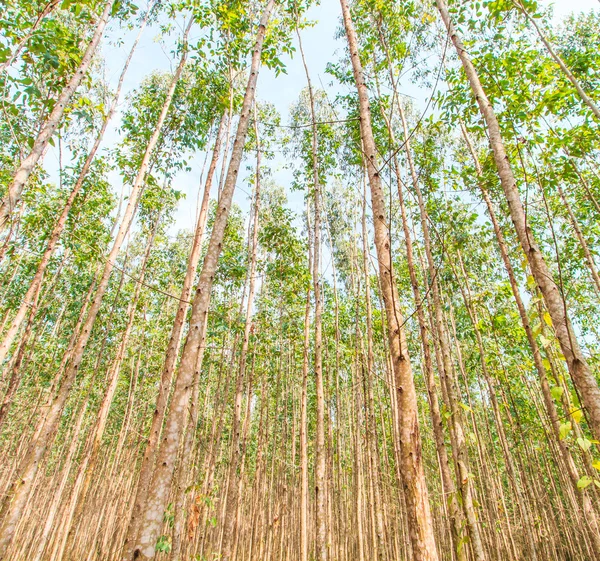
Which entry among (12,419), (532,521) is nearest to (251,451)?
(12,419)

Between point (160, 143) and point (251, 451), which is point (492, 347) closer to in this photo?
point (160, 143)

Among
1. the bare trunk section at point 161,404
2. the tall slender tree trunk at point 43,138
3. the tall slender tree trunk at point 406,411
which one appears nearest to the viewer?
the tall slender tree trunk at point 406,411

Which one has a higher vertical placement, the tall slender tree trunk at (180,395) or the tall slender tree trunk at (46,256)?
the tall slender tree trunk at (46,256)

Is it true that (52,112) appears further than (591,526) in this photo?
No

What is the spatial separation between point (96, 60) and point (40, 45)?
7.72 metres

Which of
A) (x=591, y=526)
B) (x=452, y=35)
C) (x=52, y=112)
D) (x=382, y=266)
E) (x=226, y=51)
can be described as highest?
(x=226, y=51)

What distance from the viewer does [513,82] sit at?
536 cm

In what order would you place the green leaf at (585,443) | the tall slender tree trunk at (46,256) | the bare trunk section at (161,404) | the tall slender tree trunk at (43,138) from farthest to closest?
1. the tall slender tree trunk at (46,256)
2. the bare trunk section at (161,404)
3. the tall slender tree trunk at (43,138)
4. the green leaf at (585,443)

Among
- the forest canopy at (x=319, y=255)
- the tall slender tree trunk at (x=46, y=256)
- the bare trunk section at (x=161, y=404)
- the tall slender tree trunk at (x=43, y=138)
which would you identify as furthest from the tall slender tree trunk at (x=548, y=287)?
the tall slender tree trunk at (x=46, y=256)

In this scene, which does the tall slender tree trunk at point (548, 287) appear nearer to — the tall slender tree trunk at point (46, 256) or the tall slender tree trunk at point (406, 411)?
the tall slender tree trunk at point (406, 411)

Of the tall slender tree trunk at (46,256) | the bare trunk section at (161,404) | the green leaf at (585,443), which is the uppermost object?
the tall slender tree trunk at (46,256)

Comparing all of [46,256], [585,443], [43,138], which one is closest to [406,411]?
[585,443]

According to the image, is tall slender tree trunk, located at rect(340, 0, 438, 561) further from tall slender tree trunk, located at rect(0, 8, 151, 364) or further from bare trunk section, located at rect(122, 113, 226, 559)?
tall slender tree trunk, located at rect(0, 8, 151, 364)

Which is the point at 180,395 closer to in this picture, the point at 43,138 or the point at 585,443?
the point at 585,443
